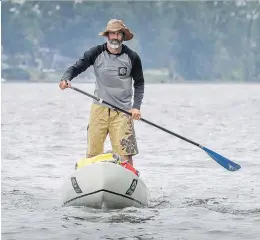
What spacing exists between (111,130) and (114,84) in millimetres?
668

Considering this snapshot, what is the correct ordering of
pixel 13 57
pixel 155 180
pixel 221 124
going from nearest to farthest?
pixel 155 180 → pixel 221 124 → pixel 13 57

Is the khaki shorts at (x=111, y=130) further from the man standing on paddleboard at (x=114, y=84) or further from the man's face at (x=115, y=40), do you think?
the man's face at (x=115, y=40)

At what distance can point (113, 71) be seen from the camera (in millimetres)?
12383

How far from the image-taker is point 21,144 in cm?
2417

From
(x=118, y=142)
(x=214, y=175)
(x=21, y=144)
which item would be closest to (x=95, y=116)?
(x=118, y=142)

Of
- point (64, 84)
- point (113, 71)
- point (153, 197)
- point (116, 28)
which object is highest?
point (116, 28)

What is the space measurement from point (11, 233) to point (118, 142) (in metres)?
2.35

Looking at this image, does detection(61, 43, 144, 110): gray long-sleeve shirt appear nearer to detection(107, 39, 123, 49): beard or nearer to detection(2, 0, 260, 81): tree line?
detection(107, 39, 123, 49): beard

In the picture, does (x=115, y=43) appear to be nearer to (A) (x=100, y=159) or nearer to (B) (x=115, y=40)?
(B) (x=115, y=40)

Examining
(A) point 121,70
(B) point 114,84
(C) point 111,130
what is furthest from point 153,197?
(A) point 121,70

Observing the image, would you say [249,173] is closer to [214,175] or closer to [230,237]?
[214,175]

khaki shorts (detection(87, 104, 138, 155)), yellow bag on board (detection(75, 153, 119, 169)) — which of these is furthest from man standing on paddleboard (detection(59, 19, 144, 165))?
yellow bag on board (detection(75, 153, 119, 169))

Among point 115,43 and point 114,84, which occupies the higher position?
point 115,43

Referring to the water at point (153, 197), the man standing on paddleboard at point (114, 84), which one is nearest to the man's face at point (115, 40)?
the man standing on paddleboard at point (114, 84)
